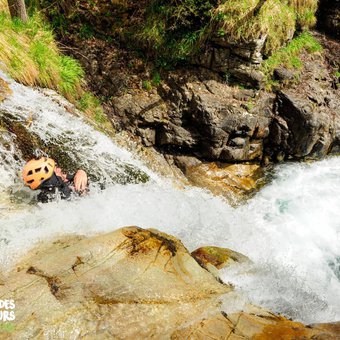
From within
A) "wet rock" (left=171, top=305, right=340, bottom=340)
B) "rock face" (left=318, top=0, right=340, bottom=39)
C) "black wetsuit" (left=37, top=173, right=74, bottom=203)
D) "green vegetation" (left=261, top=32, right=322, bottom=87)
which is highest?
"rock face" (left=318, top=0, right=340, bottom=39)

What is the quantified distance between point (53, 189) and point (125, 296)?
81.1 inches

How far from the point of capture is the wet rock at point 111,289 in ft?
9.34

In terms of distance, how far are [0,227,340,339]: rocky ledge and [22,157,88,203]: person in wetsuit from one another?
3.05ft

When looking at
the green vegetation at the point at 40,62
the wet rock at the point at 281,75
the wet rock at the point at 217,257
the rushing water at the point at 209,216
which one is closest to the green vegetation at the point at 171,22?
the wet rock at the point at 281,75

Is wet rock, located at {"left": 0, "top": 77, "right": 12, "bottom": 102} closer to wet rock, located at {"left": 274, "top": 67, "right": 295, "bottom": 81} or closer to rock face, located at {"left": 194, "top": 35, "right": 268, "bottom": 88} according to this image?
rock face, located at {"left": 194, "top": 35, "right": 268, "bottom": 88}

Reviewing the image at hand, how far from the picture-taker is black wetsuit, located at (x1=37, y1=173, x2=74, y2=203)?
14.7 feet

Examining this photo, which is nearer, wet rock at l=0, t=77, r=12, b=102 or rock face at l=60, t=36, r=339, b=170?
wet rock at l=0, t=77, r=12, b=102

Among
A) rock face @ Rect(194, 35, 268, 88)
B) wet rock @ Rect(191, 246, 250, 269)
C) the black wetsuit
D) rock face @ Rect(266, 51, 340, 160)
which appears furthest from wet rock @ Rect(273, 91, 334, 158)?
the black wetsuit

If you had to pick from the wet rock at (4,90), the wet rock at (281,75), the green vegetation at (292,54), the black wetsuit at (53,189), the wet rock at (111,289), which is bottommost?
the wet rock at (111,289)

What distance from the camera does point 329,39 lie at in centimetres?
1058

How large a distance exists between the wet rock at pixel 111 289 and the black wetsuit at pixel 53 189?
0.89 m

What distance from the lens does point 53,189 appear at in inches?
178

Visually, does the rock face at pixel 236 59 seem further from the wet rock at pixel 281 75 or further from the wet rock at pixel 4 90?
the wet rock at pixel 4 90

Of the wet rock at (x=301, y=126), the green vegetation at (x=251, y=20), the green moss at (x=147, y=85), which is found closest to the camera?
the green vegetation at (x=251, y=20)
